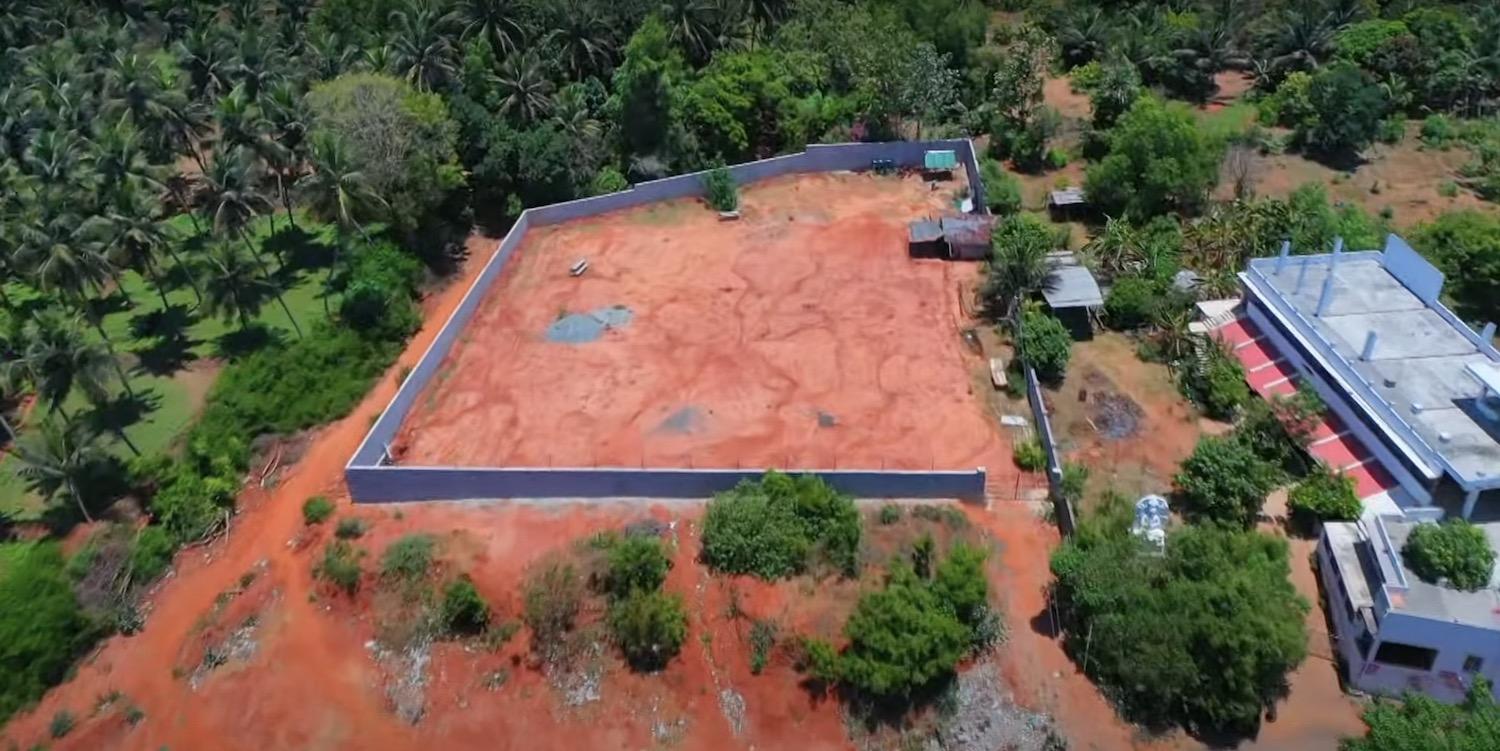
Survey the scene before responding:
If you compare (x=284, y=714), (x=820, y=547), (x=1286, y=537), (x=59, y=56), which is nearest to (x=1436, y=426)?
(x=1286, y=537)

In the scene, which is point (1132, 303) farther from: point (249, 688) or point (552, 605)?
point (249, 688)

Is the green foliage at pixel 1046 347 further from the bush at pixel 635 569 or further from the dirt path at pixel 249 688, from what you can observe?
the dirt path at pixel 249 688

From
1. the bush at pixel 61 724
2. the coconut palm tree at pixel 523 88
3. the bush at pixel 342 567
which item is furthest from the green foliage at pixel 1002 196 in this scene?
the bush at pixel 61 724

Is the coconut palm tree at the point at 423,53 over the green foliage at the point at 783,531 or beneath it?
over

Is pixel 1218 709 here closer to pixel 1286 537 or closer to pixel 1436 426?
pixel 1286 537

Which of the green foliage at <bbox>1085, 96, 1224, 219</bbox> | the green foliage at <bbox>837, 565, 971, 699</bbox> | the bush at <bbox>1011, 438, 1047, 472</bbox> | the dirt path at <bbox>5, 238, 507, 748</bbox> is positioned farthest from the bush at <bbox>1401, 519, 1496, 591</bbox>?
the dirt path at <bbox>5, 238, 507, 748</bbox>

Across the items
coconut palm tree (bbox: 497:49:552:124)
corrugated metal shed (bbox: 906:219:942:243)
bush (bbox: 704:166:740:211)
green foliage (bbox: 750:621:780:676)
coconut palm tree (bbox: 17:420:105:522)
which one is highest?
coconut palm tree (bbox: 497:49:552:124)

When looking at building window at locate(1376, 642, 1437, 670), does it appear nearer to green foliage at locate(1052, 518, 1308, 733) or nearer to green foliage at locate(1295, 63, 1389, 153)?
green foliage at locate(1052, 518, 1308, 733)
